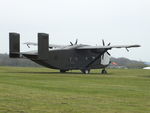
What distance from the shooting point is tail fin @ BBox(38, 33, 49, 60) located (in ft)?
147

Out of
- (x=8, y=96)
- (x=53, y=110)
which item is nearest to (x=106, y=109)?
(x=53, y=110)

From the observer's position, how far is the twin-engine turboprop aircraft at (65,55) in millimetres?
45281

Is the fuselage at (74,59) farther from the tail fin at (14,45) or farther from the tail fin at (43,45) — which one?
the tail fin at (14,45)

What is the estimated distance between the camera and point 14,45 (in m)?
46.2

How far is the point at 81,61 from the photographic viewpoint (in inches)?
2053

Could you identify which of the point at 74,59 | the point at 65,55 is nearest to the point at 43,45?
the point at 65,55

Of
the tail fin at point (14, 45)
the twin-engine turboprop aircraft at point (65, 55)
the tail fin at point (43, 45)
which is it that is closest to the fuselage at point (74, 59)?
the twin-engine turboprop aircraft at point (65, 55)

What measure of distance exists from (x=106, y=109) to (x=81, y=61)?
38.2 metres

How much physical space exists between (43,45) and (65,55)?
501 centimetres

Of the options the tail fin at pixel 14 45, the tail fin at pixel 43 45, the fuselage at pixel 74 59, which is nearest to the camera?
the tail fin at pixel 43 45

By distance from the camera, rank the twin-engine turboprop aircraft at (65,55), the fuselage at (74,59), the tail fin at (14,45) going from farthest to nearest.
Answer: the fuselage at (74,59) < the tail fin at (14,45) < the twin-engine turboprop aircraft at (65,55)

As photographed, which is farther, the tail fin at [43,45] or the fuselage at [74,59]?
the fuselage at [74,59]

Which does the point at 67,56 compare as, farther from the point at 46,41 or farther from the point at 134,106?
the point at 134,106

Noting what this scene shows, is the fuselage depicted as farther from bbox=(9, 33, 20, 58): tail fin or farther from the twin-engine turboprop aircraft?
bbox=(9, 33, 20, 58): tail fin
